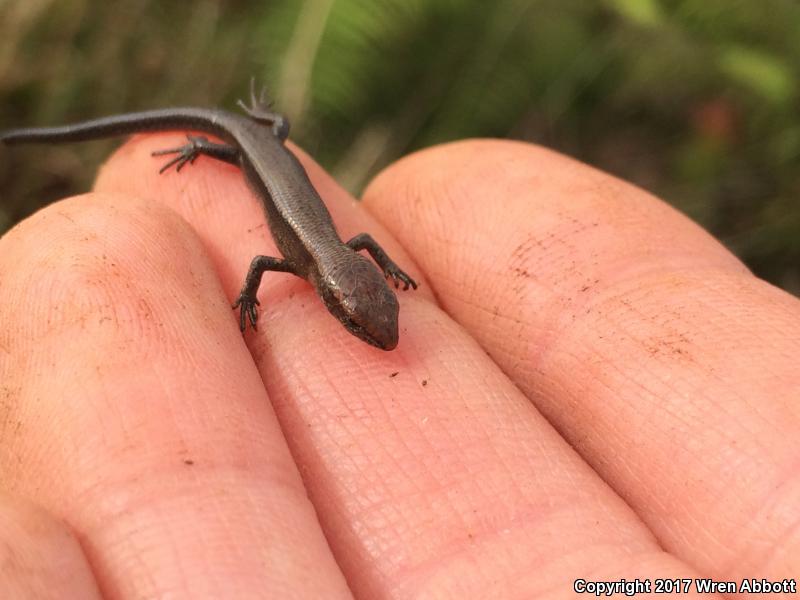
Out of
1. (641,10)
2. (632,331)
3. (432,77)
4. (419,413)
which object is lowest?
(419,413)

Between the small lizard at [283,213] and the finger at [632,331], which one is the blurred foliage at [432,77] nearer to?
the small lizard at [283,213]

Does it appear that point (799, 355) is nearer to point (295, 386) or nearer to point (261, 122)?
point (295, 386)

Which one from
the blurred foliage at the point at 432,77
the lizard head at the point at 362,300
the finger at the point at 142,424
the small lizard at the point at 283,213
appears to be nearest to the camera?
the finger at the point at 142,424

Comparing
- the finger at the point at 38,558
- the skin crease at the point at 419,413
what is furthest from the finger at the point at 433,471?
the finger at the point at 38,558

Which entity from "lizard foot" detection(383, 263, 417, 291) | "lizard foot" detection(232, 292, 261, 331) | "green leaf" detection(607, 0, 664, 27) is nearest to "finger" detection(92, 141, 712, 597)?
"lizard foot" detection(232, 292, 261, 331)

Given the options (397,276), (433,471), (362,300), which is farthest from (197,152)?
(433,471)

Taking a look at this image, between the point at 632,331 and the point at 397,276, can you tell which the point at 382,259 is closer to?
the point at 397,276

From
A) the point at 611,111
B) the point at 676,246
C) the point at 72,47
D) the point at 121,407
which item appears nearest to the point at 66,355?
the point at 121,407
